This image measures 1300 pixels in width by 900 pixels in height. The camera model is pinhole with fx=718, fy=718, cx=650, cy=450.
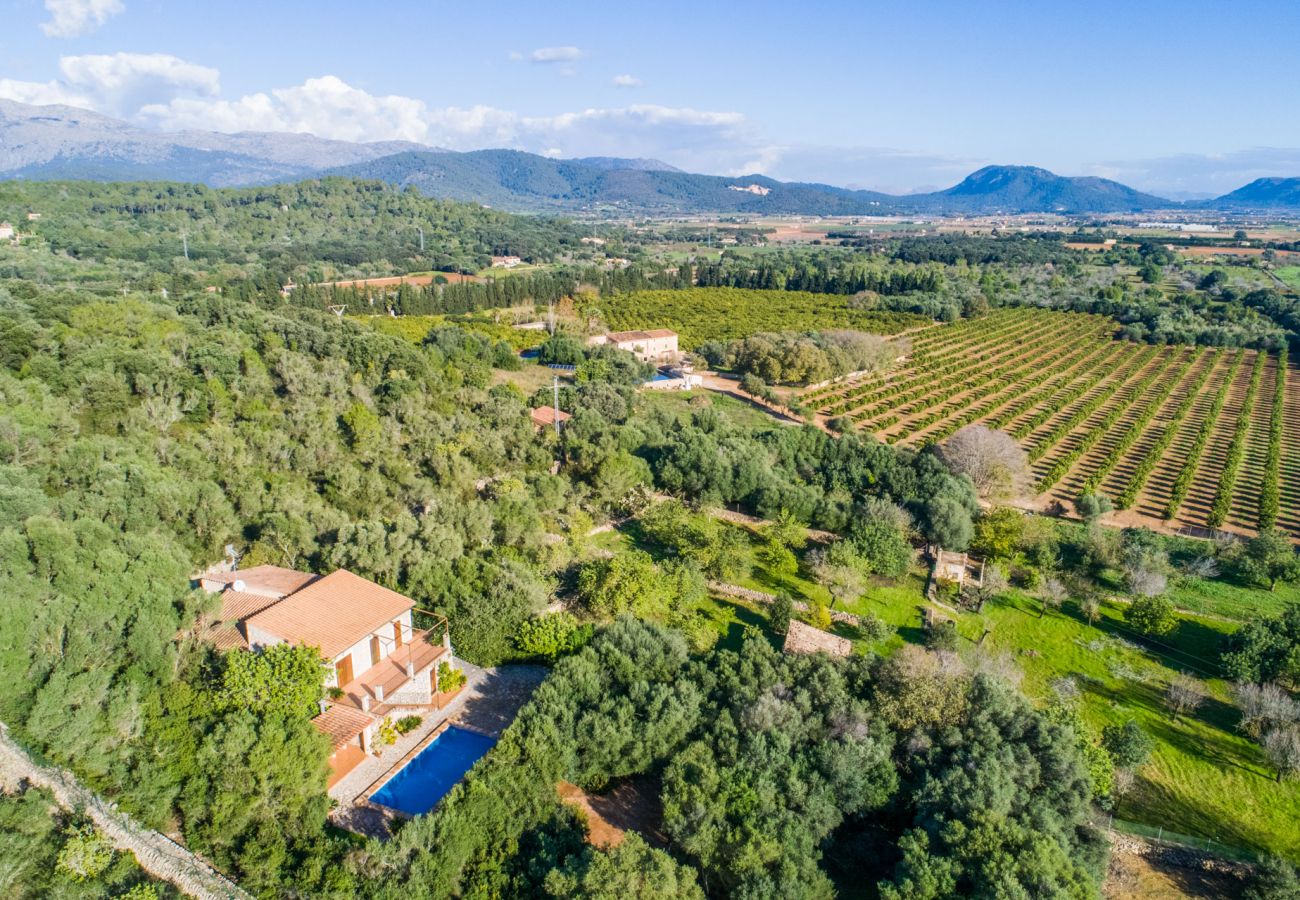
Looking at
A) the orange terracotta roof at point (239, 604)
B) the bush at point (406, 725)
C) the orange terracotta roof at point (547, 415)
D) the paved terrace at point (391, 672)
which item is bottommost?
the bush at point (406, 725)

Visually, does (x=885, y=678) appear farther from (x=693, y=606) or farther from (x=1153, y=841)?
(x=693, y=606)

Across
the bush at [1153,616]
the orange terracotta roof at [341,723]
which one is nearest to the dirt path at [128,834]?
the orange terracotta roof at [341,723]

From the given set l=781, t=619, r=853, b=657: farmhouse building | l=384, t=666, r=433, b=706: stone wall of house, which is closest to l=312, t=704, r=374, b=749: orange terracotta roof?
l=384, t=666, r=433, b=706: stone wall of house

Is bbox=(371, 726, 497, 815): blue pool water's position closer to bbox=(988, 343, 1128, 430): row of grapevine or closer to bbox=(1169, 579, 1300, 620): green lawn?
bbox=(1169, 579, 1300, 620): green lawn

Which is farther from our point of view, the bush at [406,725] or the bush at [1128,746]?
the bush at [406,725]

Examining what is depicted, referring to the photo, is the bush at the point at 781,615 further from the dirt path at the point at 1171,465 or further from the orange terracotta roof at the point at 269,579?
the dirt path at the point at 1171,465

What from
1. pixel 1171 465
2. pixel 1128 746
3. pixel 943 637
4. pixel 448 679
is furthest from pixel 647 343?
pixel 1128 746

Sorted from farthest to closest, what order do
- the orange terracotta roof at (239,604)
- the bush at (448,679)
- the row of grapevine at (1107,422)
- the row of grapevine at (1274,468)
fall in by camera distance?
the row of grapevine at (1107,422)
the row of grapevine at (1274,468)
the bush at (448,679)
the orange terracotta roof at (239,604)

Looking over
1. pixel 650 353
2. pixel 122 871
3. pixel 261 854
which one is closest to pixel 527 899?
pixel 261 854
